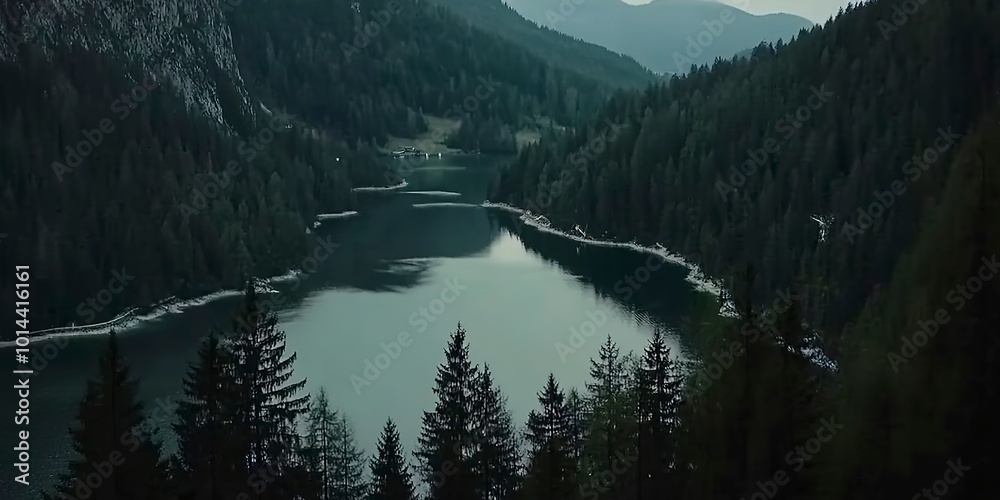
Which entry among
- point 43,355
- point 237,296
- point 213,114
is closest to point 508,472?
point 43,355

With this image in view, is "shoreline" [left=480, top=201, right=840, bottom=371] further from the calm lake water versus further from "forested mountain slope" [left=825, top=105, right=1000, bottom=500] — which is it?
"forested mountain slope" [left=825, top=105, right=1000, bottom=500]

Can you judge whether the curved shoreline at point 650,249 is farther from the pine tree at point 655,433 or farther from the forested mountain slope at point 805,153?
the pine tree at point 655,433

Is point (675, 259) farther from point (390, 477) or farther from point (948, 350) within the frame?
point (948, 350)

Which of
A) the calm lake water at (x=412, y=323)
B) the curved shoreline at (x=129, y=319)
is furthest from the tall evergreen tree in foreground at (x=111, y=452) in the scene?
the curved shoreline at (x=129, y=319)

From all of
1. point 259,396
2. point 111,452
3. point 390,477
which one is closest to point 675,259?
point 390,477

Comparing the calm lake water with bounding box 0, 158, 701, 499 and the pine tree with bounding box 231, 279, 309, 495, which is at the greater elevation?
the pine tree with bounding box 231, 279, 309, 495

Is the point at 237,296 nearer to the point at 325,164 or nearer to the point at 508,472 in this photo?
the point at 508,472

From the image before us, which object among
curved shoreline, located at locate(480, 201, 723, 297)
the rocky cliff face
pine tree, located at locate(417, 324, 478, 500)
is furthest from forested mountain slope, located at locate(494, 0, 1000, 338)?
the rocky cliff face
